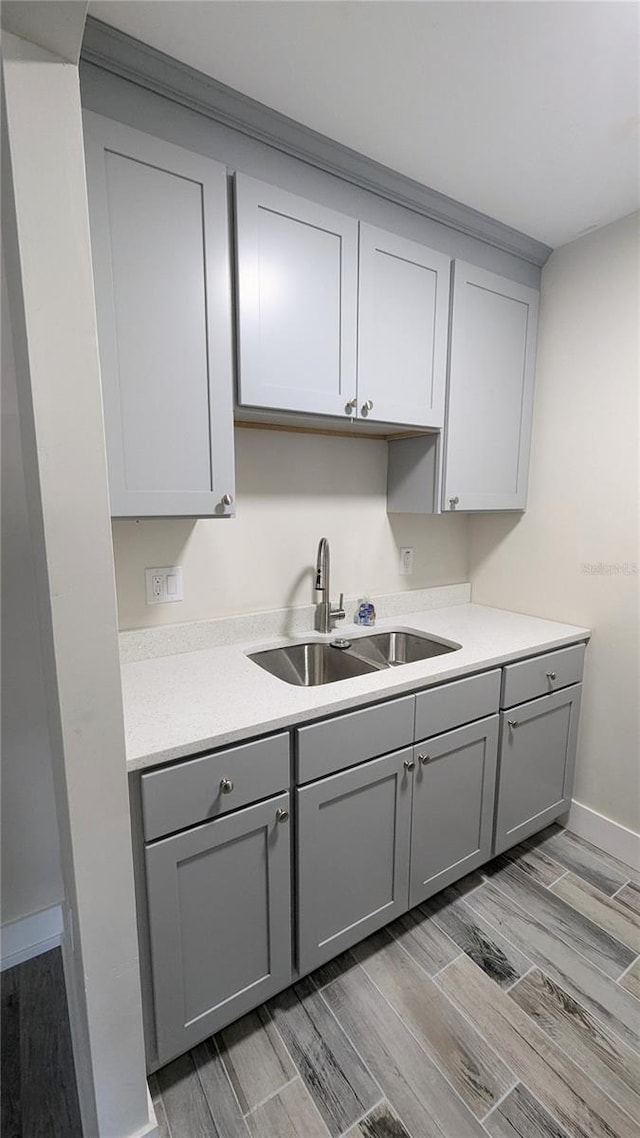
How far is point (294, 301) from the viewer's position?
4.56ft

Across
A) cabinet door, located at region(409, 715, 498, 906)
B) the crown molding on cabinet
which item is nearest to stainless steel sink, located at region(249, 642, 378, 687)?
cabinet door, located at region(409, 715, 498, 906)

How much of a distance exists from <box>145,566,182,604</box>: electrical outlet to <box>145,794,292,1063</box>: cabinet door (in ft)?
2.42

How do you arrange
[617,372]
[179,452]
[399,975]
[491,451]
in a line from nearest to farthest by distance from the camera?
1. [179,452]
2. [399,975]
3. [617,372]
4. [491,451]

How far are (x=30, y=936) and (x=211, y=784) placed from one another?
1.02 metres

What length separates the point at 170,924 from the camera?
3.51 feet

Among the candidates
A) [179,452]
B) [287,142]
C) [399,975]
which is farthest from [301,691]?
[287,142]

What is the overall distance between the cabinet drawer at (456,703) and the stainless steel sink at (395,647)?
0.25m

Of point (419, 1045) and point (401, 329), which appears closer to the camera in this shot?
point (419, 1045)

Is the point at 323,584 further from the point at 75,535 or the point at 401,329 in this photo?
the point at 75,535

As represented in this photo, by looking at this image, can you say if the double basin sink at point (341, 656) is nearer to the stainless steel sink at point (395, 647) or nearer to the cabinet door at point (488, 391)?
the stainless steel sink at point (395, 647)

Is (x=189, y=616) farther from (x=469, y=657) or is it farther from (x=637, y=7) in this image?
(x=637, y=7)

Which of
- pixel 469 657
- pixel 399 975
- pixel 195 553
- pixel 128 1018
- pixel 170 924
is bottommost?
pixel 399 975

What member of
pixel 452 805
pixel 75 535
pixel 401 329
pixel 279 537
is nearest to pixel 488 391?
pixel 401 329

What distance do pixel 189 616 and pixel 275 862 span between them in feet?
2.62
